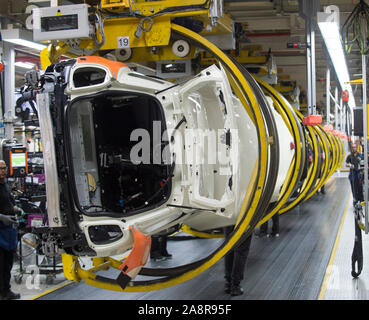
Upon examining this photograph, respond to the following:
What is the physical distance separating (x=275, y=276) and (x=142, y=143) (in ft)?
9.06

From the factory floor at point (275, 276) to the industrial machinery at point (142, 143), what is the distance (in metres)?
0.92

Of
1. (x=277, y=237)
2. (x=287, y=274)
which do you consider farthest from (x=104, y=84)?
(x=277, y=237)

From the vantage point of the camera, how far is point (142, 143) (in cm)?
533

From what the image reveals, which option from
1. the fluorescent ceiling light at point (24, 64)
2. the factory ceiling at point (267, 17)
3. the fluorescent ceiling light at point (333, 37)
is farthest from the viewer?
the fluorescent ceiling light at point (24, 64)

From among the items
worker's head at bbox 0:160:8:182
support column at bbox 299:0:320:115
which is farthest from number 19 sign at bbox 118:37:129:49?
support column at bbox 299:0:320:115

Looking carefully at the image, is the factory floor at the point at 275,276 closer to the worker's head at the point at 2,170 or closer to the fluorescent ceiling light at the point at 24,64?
the worker's head at the point at 2,170

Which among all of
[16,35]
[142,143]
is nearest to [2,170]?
[142,143]

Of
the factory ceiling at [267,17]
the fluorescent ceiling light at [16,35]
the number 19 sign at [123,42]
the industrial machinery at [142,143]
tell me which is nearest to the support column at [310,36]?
the factory ceiling at [267,17]

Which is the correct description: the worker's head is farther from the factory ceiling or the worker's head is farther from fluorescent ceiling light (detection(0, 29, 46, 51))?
fluorescent ceiling light (detection(0, 29, 46, 51))

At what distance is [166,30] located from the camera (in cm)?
504

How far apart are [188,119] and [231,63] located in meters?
0.67

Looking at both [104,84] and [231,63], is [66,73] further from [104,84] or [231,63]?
[231,63]

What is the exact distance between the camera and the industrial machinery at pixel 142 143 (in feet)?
14.4

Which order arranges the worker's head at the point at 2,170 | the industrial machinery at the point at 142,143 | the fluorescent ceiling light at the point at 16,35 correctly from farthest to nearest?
the fluorescent ceiling light at the point at 16,35 < the worker's head at the point at 2,170 < the industrial machinery at the point at 142,143
